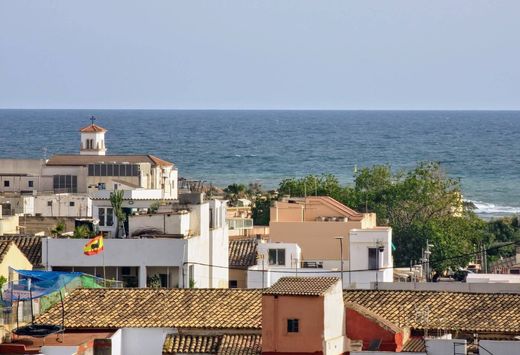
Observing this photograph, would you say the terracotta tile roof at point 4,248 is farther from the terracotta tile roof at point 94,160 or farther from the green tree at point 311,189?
the terracotta tile roof at point 94,160

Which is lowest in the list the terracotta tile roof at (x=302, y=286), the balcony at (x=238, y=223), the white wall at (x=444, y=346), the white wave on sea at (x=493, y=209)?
the white wave on sea at (x=493, y=209)

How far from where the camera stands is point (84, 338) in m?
26.5

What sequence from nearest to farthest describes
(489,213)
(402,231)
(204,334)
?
(204,334) → (402,231) → (489,213)

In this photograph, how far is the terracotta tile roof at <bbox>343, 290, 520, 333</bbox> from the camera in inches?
1083

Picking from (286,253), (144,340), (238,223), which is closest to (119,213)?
(286,253)

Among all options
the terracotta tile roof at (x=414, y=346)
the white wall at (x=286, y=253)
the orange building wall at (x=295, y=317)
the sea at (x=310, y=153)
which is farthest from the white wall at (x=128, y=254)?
the sea at (x=310, y=153)

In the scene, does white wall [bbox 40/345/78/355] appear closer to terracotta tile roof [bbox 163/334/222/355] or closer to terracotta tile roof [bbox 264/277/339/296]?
terracotta tile roof [bbox 163/334/222/355]

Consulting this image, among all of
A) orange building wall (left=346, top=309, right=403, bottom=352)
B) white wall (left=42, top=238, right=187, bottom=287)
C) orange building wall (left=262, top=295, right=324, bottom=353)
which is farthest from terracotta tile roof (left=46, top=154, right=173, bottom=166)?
orange building wall (left=262, top=295, right=324, bottom=353)

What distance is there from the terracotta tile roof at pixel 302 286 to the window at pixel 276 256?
14.2m

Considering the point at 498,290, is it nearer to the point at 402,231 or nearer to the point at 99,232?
the point at 99,232

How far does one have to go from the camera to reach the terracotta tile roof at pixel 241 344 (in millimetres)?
26281

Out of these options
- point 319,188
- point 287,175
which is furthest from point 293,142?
point 319,188

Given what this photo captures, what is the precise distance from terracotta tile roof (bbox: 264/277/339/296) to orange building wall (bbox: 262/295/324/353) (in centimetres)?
11

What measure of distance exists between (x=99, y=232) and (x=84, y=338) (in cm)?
1296
